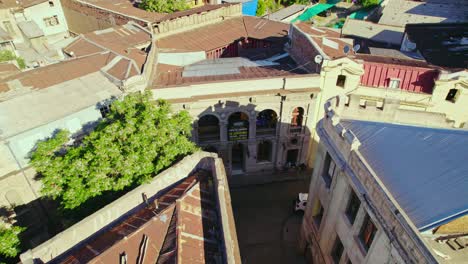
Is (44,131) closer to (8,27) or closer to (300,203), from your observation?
(300,203)

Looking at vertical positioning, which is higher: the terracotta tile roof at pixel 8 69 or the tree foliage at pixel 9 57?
the terracotta tile roof at pixel 8 69

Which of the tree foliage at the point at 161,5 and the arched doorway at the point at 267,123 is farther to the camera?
the tree foliage at the point at 161,5

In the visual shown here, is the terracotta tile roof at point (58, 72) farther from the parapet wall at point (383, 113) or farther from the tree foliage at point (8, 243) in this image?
the parapet wall at point (383, 113)

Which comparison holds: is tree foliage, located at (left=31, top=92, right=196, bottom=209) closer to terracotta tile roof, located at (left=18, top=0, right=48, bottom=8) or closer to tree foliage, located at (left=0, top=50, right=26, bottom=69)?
tree foliage, located at (left=0, top=50, right=26, bottom=69)

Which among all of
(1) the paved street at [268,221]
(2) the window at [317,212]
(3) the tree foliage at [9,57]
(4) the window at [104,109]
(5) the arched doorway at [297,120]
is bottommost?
(1) the paved street at [268,221]

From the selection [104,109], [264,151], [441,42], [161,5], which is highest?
[161,5]

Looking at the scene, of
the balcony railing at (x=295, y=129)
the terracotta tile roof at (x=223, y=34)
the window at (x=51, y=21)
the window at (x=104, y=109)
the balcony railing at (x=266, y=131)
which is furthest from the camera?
the window at (x=51, y=21)

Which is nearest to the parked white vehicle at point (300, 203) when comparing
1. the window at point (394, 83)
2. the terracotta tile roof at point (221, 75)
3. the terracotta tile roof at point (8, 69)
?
the terracotta tile roof at point (221, 75)

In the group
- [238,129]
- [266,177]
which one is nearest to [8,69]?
[238,129]
